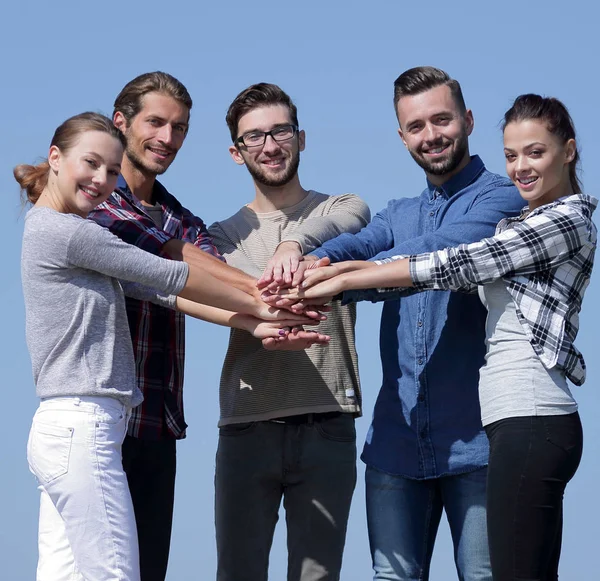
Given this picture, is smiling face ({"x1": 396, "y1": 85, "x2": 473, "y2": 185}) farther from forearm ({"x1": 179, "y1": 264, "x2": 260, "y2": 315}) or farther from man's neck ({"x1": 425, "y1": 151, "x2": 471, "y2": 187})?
forearm ({"x1": 179, "y1": 264, "x2": 260, "y2": 315})

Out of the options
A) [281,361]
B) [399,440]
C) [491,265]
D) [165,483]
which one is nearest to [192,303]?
[281,361]

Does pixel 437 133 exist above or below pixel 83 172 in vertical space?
above

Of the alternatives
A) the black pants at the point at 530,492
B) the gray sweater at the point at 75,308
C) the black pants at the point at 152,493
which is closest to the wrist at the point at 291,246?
the gray sweater at the point at 75,308

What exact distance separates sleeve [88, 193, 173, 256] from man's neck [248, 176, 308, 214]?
70 cm

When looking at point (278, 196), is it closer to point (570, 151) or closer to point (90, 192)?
point (90, 192)

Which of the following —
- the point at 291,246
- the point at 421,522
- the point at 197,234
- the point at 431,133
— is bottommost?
the point at 421,522

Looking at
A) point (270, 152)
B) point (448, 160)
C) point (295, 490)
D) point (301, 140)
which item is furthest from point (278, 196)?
point (295, 490)

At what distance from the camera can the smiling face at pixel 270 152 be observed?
537cm

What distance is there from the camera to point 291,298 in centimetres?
492

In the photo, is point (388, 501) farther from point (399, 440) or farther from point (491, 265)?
point (491, 265)

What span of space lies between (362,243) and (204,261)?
0.78 metres

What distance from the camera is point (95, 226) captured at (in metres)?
4.20

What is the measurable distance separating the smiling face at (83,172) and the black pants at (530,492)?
1953 millimetres

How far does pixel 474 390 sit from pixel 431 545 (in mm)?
743
